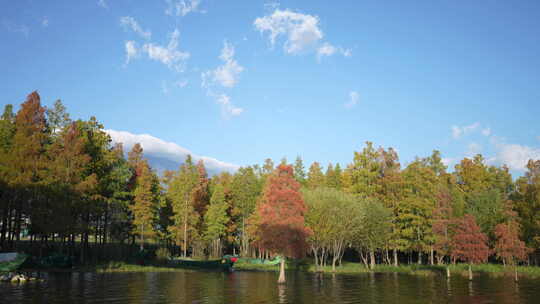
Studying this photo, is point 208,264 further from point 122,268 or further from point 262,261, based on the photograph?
point 122,268

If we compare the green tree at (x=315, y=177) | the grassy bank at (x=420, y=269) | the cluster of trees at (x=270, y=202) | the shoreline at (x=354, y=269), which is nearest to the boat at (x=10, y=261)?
the cluster of trees at (x=270, y=202)

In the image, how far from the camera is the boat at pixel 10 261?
3866 centimetres

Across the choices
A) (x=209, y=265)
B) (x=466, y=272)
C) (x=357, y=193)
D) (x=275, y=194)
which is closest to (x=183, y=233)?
(x=209, y=265)

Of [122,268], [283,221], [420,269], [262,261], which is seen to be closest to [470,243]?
[420,269]

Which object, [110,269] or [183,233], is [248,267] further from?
[110,269]

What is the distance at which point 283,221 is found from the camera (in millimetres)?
37656

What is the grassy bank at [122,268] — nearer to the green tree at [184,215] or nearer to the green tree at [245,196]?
the green tree at [184,215]

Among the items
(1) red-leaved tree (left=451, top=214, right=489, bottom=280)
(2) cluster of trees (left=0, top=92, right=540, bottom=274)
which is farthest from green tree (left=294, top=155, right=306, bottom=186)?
(1) red-leaved tree (left=451, top=214, right=489, bottom=280)

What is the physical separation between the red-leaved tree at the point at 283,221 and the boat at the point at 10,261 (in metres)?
24.4

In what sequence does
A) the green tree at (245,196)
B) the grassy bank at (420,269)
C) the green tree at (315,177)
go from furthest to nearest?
the green tree at (315,177) → the green tree at (245,196) → the grassy bank at (420,269)

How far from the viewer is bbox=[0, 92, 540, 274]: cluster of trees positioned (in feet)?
144

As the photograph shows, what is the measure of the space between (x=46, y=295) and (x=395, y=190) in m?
58.2

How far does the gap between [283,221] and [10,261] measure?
90.8 ft

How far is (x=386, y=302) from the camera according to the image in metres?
24.5
